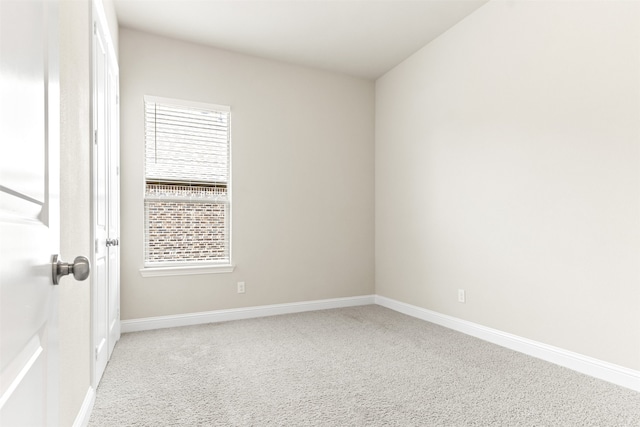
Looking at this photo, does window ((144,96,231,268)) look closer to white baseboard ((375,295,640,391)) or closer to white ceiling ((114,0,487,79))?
white ceiling ((114,0,487,79))

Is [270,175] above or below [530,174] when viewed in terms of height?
above

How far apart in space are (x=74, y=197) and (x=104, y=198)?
0.91 meters

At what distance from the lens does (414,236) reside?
4090 mm

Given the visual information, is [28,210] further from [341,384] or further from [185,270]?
[185,270]

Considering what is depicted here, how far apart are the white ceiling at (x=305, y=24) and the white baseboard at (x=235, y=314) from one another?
2610 millimetres

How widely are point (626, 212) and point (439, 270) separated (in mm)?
1645

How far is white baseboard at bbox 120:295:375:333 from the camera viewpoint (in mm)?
3545

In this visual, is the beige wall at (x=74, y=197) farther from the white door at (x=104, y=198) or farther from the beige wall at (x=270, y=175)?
the beige wall at (x=270, y=175)

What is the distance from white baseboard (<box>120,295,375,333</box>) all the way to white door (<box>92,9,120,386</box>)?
0.28 metres

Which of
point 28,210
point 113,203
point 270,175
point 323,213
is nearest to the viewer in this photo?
point 28,210

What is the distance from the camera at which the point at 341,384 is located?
237cm

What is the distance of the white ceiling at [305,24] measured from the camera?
10.6 ft

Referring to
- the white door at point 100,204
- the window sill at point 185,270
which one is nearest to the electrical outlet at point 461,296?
the window sill at point 185,270

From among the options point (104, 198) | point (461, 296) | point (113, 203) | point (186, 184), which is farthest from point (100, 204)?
point (461, 296)
